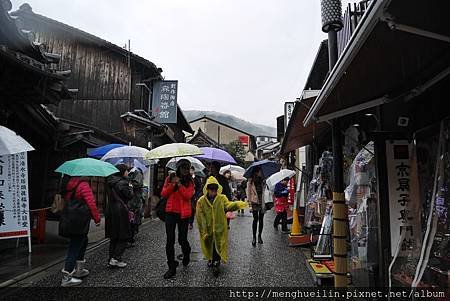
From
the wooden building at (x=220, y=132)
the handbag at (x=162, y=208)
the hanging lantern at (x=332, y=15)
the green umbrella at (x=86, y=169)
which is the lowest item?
the handbag at (x=162, y=208)

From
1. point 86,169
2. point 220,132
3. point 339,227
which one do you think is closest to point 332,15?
point 339,227

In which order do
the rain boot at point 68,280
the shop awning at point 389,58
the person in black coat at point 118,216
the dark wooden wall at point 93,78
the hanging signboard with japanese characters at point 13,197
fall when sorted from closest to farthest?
the shop awning at point 389,58
the rain boot at point 68,280
the person in black coat at point 118,216
the hanging signboard with japanese characters at point 13,197
the dark wooden wall at point 93,78

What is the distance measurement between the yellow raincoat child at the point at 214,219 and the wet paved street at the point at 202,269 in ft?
1.54

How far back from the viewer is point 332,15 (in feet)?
12.8

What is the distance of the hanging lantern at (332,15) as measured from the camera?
3899 mm

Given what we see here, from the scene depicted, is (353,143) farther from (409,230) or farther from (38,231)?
(38,231)

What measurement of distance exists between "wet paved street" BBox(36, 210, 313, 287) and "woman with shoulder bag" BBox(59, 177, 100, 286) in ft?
0.99

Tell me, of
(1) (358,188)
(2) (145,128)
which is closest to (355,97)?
(1) (358,188)

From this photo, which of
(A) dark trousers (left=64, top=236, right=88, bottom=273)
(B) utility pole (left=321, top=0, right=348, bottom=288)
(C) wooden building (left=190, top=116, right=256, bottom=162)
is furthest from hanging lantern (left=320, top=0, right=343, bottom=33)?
(C) wooden building (left=190, top=116, right=256, bottom=162)

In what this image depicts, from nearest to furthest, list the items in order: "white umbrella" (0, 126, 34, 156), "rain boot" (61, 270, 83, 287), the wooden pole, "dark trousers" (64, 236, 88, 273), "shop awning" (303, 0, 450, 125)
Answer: "shop awning" (303, 0, 450, 125) < the wooden pole < "rain boot" (61, 270, 83, 287) < "dark trousers" (64, 236, 88, 273) < "white umbrella" (0, 126, 34, 156)

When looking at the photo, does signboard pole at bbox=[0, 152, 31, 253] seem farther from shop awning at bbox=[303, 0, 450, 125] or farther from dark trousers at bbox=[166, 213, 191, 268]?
shop awning at bbox=[303, 0, 450, 125]

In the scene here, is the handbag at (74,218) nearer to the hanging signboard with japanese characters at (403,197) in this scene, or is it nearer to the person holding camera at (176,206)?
the person holding camera at (176,206)

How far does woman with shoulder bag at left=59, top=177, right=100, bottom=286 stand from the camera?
5.16m

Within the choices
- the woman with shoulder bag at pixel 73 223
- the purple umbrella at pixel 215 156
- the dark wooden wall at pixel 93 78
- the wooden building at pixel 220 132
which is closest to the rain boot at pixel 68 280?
the woman with shoulder bag at pixel 73 223
